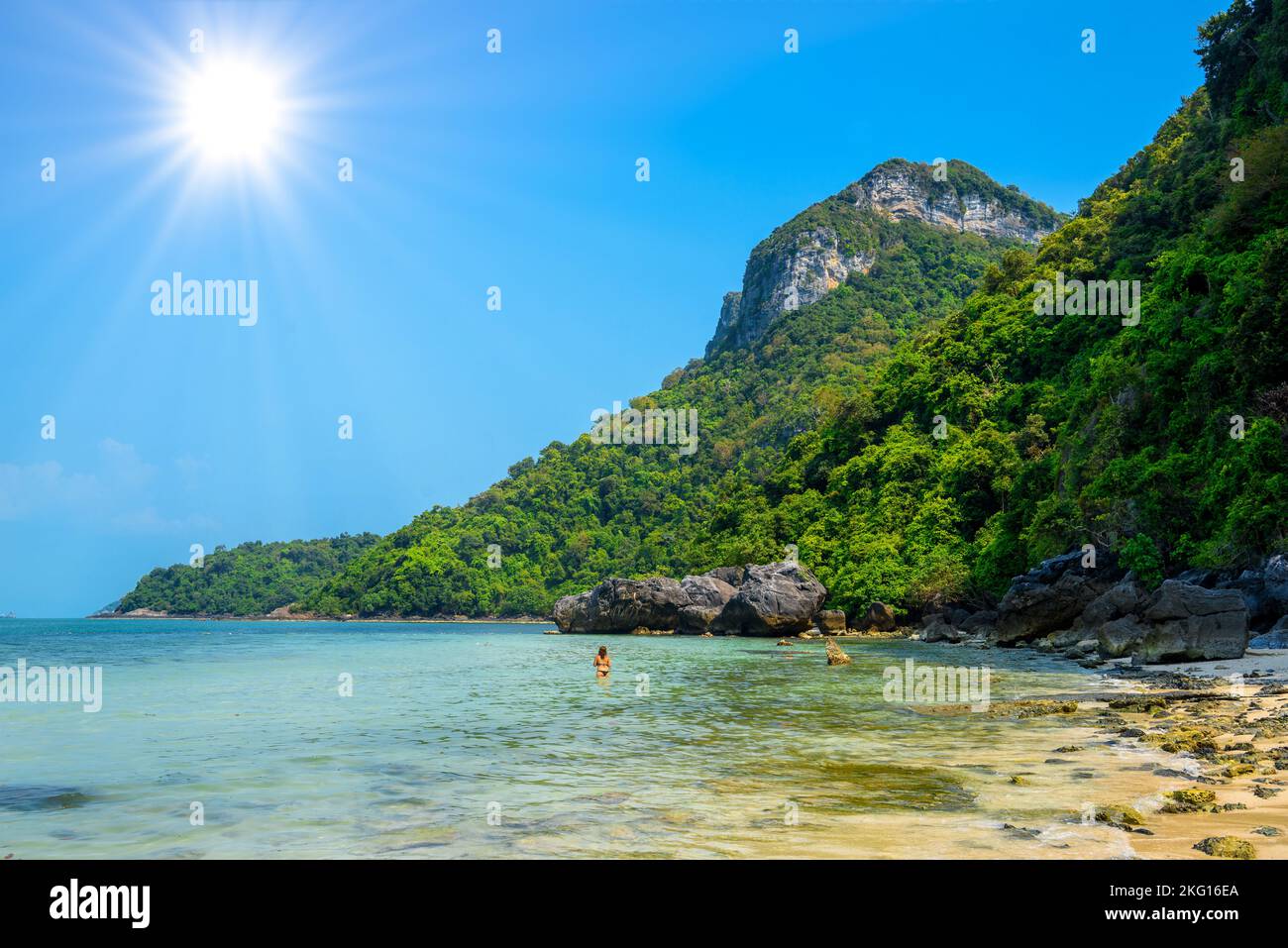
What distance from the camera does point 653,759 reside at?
13.1 metres

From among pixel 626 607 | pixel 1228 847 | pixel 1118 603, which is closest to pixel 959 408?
pixel 626 607

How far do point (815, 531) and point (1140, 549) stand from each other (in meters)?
46.6

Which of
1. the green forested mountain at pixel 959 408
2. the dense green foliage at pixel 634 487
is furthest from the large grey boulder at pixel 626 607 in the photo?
the dense green foliage at pixel 634 487

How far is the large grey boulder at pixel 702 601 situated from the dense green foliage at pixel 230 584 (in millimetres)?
119703

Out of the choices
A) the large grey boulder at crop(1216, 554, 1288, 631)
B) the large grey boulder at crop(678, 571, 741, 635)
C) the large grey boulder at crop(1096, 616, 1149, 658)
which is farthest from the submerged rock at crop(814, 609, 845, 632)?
the large grey boulder at crop(1216, 554, 1288, 631)

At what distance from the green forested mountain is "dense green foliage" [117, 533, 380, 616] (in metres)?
17.9

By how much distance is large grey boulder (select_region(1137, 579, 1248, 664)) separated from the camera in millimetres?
22062

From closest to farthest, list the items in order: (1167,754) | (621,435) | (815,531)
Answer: (1167,754) < (815,531) < (621,435)

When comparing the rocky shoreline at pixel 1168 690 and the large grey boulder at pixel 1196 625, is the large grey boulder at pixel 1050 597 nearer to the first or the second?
the rocky shoreline at pixel 1168 690

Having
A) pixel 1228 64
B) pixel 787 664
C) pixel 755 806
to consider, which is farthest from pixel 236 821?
pixel 1228 64

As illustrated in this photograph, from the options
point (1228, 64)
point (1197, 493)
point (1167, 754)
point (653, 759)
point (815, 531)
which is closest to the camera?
point (1167, 754)

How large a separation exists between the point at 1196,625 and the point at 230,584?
182557mm

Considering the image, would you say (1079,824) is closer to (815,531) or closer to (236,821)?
(236,821)

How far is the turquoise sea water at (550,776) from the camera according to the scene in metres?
8.40
